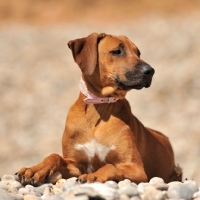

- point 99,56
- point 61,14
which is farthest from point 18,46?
point 99,56

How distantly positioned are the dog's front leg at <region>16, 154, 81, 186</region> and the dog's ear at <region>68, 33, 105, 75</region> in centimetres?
101

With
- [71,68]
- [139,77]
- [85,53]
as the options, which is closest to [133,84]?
[139,77]

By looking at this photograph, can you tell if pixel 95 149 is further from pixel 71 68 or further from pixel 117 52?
pixel 71 68

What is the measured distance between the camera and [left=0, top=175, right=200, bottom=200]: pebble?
4.57 m

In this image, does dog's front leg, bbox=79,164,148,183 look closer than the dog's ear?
Yes

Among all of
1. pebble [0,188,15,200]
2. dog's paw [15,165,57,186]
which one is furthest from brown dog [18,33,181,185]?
pebble [0,188,15,200]

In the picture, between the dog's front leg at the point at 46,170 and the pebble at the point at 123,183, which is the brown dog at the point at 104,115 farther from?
the pebble at the point at 123,183

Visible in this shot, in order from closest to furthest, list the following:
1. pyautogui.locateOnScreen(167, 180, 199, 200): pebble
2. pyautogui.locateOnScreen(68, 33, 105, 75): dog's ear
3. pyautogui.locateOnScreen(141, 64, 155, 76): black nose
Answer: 1. pyautogui.locateOnScreen(167, 180, 199, 200): pebble
2. pyautogui.locateOnScreen(141, 64, 155, 76): black nose
3. pyautogui.locateOnScreen(68, 33, 105, 75): dog's ear

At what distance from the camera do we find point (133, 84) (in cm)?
626

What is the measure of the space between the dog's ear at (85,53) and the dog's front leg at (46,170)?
39.6 inches

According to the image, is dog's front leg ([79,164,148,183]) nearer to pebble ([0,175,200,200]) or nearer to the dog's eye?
pebble ([0,175,200,200])

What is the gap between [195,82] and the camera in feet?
56.0

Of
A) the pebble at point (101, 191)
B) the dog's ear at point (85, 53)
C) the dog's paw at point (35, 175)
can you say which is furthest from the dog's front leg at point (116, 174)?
the dog's ear at point (85, 53)

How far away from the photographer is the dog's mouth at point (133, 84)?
622cm
